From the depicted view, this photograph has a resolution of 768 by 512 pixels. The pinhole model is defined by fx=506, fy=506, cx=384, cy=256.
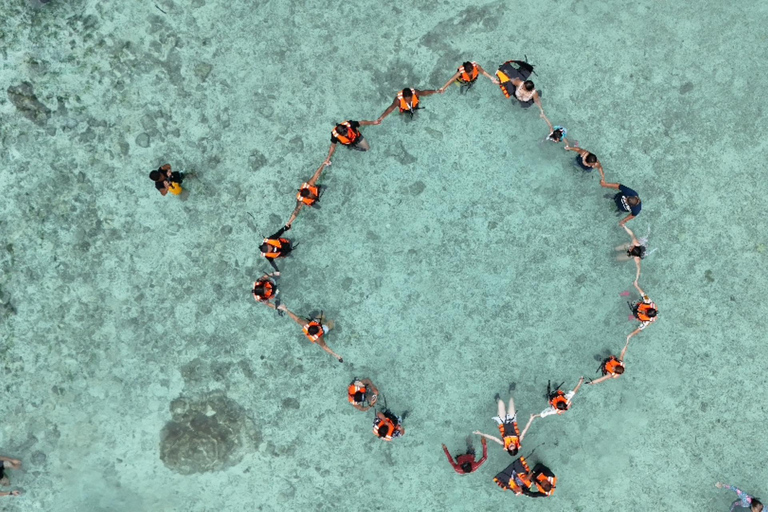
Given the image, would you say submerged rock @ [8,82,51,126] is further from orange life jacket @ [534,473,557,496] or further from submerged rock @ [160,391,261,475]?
orange life jacket @ [534,473,557,496]


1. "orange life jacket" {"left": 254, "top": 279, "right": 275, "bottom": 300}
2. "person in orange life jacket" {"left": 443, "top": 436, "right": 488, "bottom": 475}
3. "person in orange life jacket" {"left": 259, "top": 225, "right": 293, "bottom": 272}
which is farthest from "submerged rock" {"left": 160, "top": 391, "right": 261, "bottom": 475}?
"person in orange life jacket" {"left": 443, "top": 436, "right": 488, "bottom": 475}

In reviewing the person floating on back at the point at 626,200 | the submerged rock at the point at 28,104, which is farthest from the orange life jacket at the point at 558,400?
the submerged rock at the point at 28,104

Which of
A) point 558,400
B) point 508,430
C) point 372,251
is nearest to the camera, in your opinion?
point 558,400

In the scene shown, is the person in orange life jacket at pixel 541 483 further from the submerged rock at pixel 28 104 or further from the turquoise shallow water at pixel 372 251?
the submerged rock at pixel 28 104

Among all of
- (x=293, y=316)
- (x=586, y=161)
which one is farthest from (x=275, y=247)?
(x=586, y=161)

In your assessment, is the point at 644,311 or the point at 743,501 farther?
the point at 743,501

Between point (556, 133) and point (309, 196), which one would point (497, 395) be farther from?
point (309, 196)
